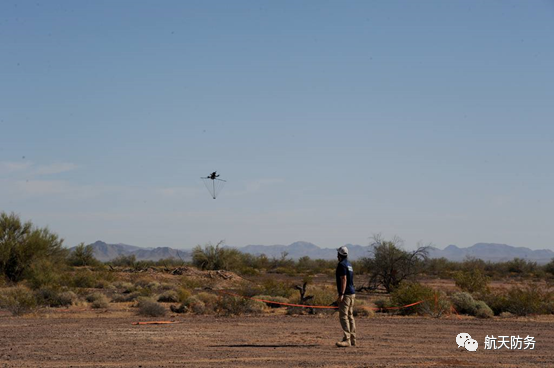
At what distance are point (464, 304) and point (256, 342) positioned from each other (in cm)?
1170

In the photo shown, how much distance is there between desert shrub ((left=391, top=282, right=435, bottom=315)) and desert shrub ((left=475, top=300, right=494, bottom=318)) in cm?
174

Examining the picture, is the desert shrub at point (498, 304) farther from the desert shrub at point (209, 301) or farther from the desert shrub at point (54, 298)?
the desert shrub at point (54, 298)

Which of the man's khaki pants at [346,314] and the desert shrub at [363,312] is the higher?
the man's khaki pants at [346,314]

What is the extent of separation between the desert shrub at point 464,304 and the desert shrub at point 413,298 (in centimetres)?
131

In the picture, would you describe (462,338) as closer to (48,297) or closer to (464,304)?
(464,304)

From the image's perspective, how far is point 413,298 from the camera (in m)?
24.2

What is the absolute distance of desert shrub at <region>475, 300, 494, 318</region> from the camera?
23.7 meters

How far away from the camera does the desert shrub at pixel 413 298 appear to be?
2389cm

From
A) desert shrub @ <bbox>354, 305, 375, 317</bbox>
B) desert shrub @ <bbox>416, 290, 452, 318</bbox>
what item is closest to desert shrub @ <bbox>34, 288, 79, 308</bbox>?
desert shrub @ <bbox>354, 305, 375, 317</bbox>

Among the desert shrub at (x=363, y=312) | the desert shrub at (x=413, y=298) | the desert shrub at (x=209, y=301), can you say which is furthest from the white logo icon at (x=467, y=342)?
the desert shrub at (x=209, y=301)

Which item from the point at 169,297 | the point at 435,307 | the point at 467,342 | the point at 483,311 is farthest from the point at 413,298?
the point at 169,297

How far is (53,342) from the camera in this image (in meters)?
16.1

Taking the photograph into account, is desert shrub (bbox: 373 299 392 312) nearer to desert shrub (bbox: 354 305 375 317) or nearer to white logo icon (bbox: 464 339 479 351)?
desert shrub (bbox: 354 305 375 317)

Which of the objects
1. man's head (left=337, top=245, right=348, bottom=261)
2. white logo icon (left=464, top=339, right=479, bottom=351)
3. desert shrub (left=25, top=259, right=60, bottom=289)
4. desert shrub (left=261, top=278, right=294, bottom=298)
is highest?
man's head (left=337, top=245, right=348, bottom=261)
